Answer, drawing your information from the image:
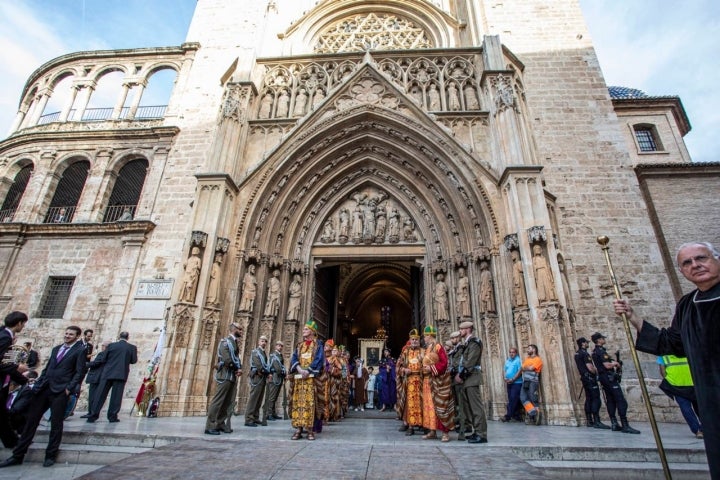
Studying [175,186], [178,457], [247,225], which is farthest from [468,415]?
[175,186]

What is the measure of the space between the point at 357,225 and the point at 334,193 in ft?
4.53

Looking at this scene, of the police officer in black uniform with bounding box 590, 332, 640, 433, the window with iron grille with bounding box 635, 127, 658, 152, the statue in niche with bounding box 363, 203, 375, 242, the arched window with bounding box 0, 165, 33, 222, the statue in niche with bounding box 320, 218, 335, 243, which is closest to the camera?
the police officer in black uniform with bounding box 590, 332, 640, 433

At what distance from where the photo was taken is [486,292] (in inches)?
368

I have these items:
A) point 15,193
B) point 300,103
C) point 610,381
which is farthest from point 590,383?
point 15,193


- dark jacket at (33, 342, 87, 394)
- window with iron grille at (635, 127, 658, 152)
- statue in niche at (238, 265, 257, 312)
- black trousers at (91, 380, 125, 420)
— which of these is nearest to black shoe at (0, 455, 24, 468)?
dark jacket at (33, 342, 87, 394)

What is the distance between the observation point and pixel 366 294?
923 inches

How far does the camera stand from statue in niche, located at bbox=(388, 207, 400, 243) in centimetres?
1168

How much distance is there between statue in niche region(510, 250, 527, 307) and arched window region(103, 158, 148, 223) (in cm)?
1295

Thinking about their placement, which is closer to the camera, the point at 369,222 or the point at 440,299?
the point at 440,299

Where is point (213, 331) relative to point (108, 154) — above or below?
below

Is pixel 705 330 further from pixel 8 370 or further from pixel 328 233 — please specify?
pixel 328 233

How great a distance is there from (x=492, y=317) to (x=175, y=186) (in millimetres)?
11264

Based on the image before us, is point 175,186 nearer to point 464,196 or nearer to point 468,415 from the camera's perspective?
point 464,196

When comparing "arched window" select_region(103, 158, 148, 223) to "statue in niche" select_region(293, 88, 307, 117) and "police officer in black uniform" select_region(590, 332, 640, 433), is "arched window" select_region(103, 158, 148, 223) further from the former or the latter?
"police officer in black uniform" select_region(590, 332, 640, 433)
